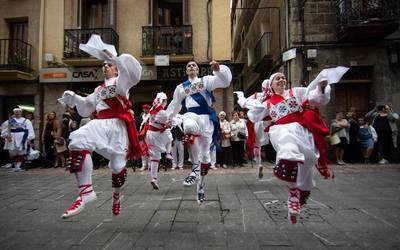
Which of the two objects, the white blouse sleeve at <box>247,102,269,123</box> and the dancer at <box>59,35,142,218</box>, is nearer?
the dancer at <box>59,35,142,218</box>

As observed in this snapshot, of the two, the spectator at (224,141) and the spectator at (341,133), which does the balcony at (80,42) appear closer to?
the spectator at (224,141)

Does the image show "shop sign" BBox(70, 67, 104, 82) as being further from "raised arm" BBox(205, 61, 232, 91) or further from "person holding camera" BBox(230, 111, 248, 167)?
"raised arm" BBox(205, 61, 232, 91)

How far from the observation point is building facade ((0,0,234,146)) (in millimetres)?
14320

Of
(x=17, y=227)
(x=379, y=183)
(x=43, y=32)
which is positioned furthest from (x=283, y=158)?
(x=43, y=32)

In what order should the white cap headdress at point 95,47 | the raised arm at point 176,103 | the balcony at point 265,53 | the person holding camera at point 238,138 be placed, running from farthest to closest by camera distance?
the balcony at point 265,53 → the person holding camera at point 238,138 → the raised arm at point 176,103 → the white cap headdress at point 95,47

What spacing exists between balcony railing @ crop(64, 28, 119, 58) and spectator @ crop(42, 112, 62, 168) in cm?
353

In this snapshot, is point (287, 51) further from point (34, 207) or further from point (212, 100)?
point (34, 207)

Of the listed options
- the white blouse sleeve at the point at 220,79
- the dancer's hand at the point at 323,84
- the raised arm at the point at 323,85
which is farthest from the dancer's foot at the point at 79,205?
the dancer's hand at the point at 323,84

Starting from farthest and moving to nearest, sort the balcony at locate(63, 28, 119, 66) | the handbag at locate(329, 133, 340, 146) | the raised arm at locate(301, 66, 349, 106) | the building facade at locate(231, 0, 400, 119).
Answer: the balcony at locate(63, 28, 119, 66) → the building facade at locate(231, 0, 400, 119) → the handbag at locate(329, 133, 340, 146) → the raised arm at locate(301, 66, 349, 106)

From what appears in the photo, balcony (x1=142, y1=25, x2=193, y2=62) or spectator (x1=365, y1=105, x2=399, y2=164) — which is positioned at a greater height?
balcony (x1=142, y1=25, x2=193, y2=62)

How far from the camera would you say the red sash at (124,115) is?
446 centimetres

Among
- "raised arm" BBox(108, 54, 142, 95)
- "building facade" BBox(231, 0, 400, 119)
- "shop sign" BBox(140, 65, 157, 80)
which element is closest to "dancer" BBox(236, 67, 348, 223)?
"raised arm" BBox(108, 54, 142, 95)

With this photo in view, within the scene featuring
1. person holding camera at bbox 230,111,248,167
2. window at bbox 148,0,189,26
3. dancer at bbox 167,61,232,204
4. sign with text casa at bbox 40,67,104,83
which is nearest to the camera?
dancer at bbox 167,61,232,204

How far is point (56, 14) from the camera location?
14.9m
